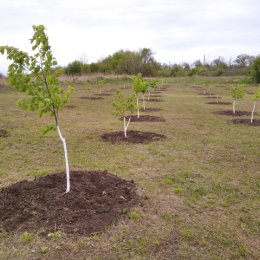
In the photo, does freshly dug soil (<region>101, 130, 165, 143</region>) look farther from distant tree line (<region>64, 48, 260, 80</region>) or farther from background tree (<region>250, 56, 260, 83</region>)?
distant tree line (<region>64, 48, 260, 80</region>)

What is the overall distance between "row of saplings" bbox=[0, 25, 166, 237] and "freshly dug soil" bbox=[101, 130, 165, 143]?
141 inches

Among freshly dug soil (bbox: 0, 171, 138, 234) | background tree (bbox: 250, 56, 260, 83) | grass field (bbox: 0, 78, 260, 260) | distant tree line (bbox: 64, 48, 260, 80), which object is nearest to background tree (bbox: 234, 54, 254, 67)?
distant tree line (bbox: 64, 48, 260, 80)

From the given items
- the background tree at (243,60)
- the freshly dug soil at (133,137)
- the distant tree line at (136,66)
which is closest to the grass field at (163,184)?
the freshly dug soil at (133,137)

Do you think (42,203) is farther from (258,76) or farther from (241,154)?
(258,76)

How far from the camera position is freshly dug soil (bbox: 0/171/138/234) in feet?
12.8

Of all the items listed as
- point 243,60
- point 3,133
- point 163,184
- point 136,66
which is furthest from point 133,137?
point 243,60

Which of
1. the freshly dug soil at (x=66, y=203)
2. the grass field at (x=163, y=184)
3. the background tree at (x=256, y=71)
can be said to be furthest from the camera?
the background tree at (x=256, y=71)

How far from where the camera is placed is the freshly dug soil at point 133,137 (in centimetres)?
859

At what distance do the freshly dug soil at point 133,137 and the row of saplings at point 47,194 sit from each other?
3577 millimetres

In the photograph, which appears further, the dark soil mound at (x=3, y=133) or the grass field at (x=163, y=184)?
the dark soil mound at (x=3, y=133)

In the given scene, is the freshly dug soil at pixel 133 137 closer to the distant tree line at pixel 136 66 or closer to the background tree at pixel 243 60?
the distant tree line at pixel 136 66

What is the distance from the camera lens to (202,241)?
12.1 feet

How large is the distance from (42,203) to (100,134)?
17.2ft

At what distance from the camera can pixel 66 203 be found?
172 inches
